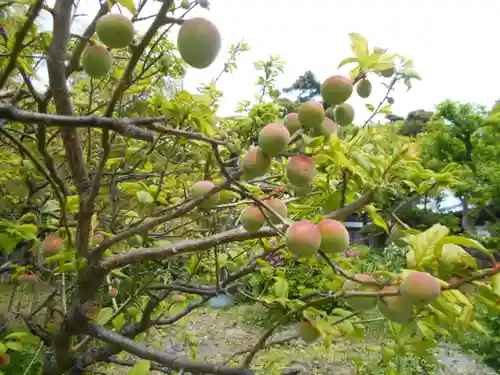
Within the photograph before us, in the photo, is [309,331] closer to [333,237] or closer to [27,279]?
[333,237]

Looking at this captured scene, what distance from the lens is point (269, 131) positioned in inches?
35.9

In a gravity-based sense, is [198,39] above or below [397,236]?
above

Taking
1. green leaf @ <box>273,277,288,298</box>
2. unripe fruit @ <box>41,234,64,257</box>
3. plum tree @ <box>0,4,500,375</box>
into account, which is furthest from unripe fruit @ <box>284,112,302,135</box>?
unripe fruit @ <box>41,234,64,257</box>

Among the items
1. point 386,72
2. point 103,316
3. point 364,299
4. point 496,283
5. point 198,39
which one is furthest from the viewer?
point 103,316

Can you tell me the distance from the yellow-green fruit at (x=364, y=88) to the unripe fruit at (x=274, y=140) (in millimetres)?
291

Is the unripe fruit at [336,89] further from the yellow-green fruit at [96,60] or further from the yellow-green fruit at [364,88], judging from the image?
the yellow-green fruit at [96,60]

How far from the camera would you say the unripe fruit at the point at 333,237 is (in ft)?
2.87

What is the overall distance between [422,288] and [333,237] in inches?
7.5

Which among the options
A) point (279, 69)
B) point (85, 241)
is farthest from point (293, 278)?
point (85, 241)

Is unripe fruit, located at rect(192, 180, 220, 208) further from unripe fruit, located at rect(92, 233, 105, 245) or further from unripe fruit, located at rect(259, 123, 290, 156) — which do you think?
unripe fruit, located at rect(92, 233, 105, 245)

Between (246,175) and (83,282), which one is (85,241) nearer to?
(83,282)

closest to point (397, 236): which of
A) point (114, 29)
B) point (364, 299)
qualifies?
point (364, 299)

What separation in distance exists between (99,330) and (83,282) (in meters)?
0.16

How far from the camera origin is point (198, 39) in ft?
2.79
